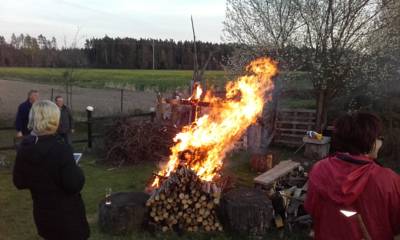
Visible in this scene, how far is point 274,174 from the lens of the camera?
25.2 feet

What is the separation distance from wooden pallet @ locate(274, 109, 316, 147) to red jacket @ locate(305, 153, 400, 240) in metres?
10.9

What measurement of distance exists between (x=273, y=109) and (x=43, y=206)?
10.7 metres

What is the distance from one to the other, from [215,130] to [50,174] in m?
4.18

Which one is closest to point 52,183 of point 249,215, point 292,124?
point 249,215

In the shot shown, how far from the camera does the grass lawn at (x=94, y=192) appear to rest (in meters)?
6.03

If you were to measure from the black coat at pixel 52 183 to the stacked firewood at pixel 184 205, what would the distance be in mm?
2346

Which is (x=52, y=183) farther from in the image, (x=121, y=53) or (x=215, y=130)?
(x=121, y=53)

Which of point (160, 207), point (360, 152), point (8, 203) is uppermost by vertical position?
point (360, 152)

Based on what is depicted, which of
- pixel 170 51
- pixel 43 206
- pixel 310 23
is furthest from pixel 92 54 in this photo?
pixel 43 206

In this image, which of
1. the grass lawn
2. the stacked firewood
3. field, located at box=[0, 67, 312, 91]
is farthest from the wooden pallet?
the stacked firewood

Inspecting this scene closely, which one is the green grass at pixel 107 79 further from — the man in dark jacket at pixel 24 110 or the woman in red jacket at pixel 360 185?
the woman in red jacket at pixel 360 185

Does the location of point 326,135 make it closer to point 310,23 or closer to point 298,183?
point 310,23

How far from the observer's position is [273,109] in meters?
13.7

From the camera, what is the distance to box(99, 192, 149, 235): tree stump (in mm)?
5961
